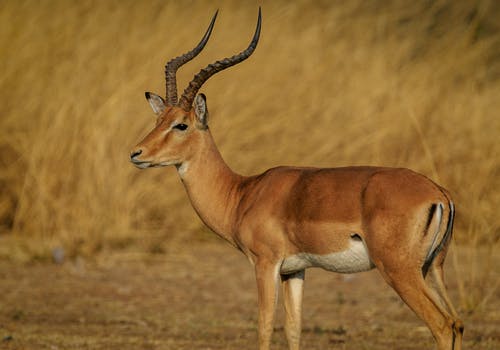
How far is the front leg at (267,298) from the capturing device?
654 centimetres

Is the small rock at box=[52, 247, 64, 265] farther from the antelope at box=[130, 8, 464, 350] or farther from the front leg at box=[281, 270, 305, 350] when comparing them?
the front leg at box=[281, 270, 305, 350]

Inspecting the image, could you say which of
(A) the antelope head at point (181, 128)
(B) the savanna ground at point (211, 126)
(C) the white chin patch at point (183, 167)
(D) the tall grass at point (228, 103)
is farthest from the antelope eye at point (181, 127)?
(D) the tall grass at point (228, 103)

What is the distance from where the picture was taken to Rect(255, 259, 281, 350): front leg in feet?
21.5

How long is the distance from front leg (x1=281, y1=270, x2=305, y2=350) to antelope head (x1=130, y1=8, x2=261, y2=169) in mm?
1107

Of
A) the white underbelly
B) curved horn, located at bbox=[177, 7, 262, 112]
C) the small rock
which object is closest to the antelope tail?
the white underbelly

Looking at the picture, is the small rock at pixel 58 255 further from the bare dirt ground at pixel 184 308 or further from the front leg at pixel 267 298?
the front leg at pixel 267 298

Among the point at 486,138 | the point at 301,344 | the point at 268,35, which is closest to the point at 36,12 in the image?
the point at 268,35

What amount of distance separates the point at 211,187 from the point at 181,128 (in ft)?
1.51

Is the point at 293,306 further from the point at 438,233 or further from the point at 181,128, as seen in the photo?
the point at 181,128

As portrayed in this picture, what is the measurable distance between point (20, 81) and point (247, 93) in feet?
8.59

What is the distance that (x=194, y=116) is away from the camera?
284 inches

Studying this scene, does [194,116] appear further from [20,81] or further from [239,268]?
[20,81]

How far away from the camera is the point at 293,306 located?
22.7 feet

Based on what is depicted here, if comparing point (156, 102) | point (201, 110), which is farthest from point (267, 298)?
point (156, 102)
